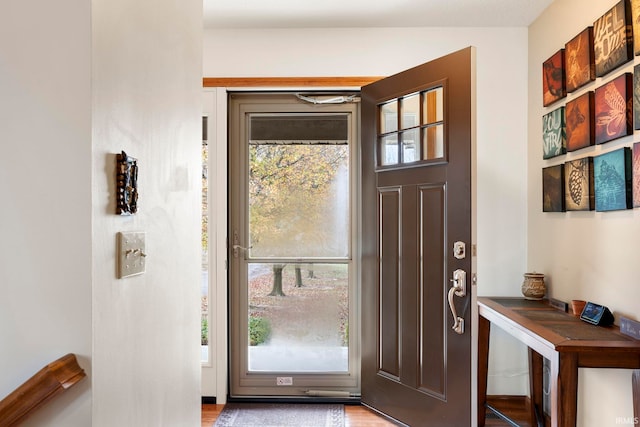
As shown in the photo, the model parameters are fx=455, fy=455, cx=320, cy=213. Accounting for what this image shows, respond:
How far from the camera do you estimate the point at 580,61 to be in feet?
7.28

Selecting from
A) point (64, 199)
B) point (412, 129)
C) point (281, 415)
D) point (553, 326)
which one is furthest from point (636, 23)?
point (281, 415)

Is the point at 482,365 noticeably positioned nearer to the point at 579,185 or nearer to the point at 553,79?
the point at 579,185

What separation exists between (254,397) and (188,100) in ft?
7.26

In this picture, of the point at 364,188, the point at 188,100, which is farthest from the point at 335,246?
the point at 188,100

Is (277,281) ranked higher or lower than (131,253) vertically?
lower

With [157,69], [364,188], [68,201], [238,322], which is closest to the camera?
[68,201]

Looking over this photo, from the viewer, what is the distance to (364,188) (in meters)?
2.89

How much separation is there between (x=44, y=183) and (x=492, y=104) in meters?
2.66

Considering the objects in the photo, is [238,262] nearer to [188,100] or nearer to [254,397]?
[254,397]

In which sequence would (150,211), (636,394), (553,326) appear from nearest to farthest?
(150,211), (636,394), (553,326)

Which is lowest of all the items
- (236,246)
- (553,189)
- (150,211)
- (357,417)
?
(357,417)

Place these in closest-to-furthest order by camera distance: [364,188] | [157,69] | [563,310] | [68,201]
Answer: [68,201]
[157,69]
[563,310]
[364,188]

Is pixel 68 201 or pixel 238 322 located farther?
pixel 238 322

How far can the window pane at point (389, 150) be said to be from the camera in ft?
8.85
